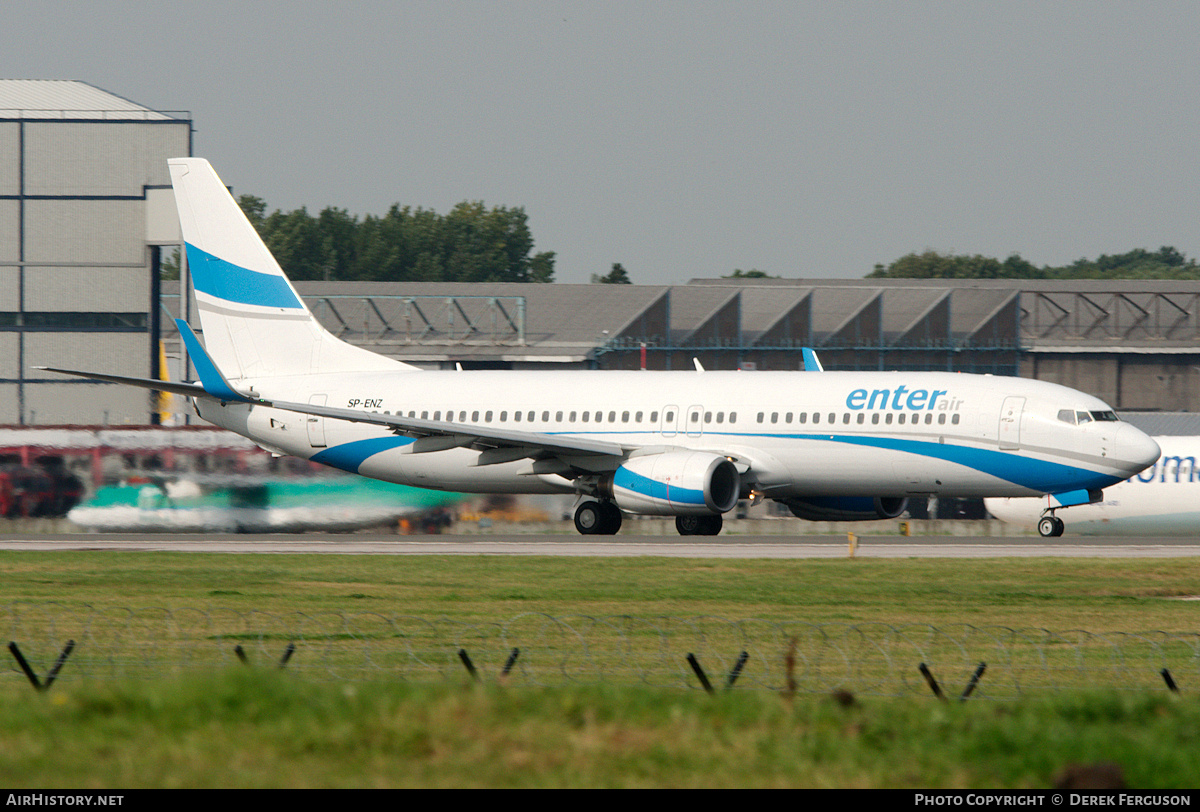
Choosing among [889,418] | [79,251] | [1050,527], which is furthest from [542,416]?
[79,251]

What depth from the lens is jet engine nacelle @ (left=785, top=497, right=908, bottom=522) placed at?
4022 centimetres

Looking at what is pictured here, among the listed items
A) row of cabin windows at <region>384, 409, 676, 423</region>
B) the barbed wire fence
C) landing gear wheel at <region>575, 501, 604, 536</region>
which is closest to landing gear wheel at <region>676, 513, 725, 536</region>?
landing gear wheel at <region>575, 501, 604, 536</region>

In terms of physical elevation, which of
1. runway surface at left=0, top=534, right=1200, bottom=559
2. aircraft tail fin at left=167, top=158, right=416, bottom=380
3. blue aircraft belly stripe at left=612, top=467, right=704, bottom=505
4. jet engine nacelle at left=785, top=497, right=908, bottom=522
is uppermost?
aircraft tail fin at left=167, top=158, right=416, bottom=380

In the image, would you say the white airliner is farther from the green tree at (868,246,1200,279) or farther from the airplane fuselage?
the green tree at (868,246,1200,279)

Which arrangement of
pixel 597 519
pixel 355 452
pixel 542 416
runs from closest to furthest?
pixel 597 519, pixel 542 416, pixel 355 452

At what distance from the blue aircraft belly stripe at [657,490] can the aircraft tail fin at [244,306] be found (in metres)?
9.88

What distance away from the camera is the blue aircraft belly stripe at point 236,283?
45156mm

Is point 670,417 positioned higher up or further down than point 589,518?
higher up

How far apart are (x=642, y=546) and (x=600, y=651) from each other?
55.8ft

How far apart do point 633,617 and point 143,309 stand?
196 feet

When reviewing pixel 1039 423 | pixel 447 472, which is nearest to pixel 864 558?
pixel 1039 423

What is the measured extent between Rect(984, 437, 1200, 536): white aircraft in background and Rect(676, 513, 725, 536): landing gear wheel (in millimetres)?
10131

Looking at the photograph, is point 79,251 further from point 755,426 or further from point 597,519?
point 755,426

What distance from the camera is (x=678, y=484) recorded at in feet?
122
